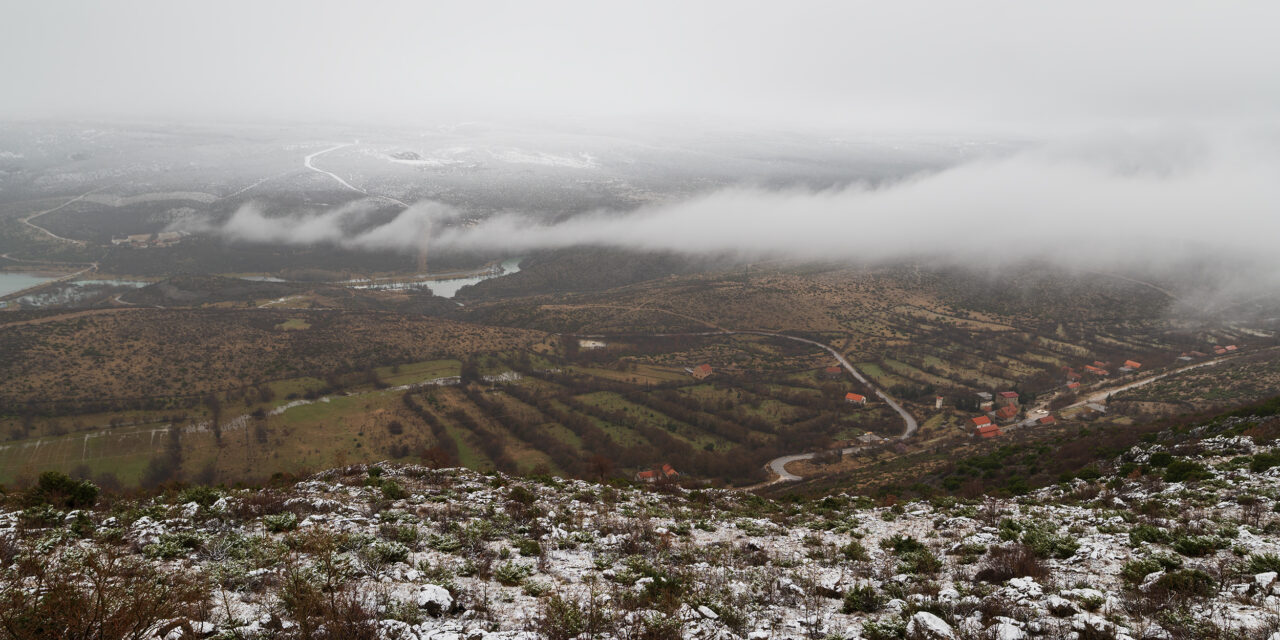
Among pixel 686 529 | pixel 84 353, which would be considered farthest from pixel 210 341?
pixel 686 529

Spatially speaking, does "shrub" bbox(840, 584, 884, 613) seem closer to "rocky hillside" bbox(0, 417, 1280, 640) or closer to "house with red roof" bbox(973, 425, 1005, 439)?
"rocky hillside" bbox(0, 417, 1280, 640)

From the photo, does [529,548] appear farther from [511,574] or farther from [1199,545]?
[1199,545]

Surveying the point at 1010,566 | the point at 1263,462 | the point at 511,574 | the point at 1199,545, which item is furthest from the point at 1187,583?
the point at 1263,462

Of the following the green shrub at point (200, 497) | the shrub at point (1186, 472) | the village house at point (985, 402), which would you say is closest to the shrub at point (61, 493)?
the green shrub at point (200, 497)

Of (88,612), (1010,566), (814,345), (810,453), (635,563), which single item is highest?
(88,612)

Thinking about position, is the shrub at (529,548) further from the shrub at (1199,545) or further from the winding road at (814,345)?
the winding road at (814,345)

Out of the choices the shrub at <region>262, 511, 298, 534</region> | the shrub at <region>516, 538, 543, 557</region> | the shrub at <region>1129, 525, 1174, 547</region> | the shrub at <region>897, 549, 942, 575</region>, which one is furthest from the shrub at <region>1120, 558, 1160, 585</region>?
the shrub at <region>262, 511, 298, 534</region>

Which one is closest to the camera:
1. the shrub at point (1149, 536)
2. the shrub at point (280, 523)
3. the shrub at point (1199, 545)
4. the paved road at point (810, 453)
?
the shrub at point (1199, 545)
